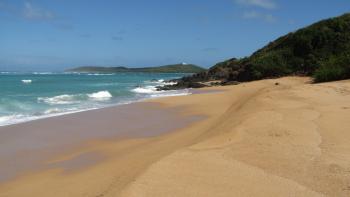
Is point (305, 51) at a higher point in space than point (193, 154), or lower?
higher

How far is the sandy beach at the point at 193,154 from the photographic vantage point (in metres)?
5.20

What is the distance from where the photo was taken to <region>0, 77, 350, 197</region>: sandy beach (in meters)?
5.20

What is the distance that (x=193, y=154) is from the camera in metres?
6.71

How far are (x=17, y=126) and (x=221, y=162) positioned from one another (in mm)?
10490

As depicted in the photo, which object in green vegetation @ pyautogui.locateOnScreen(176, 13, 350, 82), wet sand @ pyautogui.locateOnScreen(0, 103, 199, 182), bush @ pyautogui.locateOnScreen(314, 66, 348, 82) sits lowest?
wet sand @ pyautogui.locateOnScreen(0, 103, 199, 182)

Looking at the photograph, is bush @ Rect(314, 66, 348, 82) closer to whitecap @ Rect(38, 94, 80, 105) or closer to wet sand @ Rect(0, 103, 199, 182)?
wet sand @ Rect(0, 103, 199, 182)

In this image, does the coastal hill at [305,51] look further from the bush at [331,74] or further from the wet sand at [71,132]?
the wet sand at [71,132]

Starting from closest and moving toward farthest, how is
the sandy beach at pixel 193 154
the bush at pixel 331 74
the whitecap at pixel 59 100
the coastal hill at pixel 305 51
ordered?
the sandy beach at pixel 193 154 < the bush at pixel 331 74 < the whitecap at pixel 59 100 < the coastal hill at pixel 305 51

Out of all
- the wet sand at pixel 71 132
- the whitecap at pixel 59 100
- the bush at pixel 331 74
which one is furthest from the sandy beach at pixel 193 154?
the whitecap at pixel 59 100

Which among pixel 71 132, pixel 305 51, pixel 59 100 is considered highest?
pixel 305 51

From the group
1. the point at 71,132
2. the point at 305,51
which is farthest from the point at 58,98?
the point at 305,51

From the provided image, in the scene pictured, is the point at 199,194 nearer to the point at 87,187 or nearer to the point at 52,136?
the point at 87,187

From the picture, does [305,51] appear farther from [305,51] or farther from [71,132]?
[71,132]

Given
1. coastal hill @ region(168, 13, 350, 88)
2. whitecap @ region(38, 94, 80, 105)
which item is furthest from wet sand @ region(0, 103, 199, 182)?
coastal hill @ region(168, 13, 350, 88)
